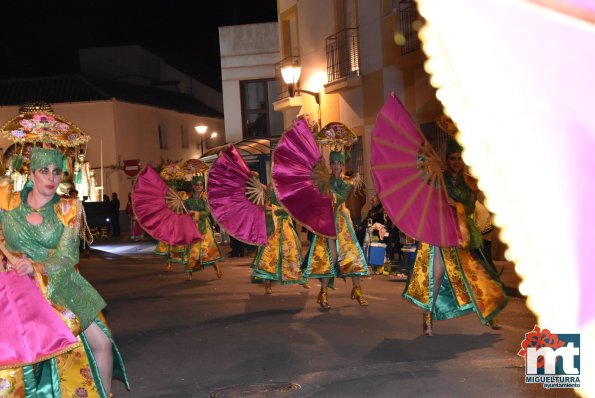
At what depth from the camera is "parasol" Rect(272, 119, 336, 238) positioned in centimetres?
1012

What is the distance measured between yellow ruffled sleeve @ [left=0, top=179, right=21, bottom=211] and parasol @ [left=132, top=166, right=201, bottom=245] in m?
9.85

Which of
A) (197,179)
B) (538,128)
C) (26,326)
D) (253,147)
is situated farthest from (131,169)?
(538,128)

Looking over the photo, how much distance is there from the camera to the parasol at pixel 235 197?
12.1 m

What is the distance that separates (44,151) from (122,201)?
121 feet

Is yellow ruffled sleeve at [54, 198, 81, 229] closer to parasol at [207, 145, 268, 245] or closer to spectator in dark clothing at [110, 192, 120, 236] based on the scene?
parasol at [207, 145, 268, 245]

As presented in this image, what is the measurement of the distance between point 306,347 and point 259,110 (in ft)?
81.1

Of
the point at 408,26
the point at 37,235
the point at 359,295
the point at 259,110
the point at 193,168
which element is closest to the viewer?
the point at 37,235

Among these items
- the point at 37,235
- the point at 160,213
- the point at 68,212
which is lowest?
the point at 160,213

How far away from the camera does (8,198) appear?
16.2 feet

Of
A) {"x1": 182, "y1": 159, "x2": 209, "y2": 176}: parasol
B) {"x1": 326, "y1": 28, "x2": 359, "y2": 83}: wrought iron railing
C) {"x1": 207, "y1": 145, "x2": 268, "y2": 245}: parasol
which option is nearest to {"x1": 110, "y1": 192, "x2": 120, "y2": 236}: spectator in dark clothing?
{"x1": 326, "y1": 28, "x2": 359, "y2": 83}: wrought iron railing

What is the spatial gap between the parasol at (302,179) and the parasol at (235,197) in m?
1.95

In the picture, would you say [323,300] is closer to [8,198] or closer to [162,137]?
[8,198]

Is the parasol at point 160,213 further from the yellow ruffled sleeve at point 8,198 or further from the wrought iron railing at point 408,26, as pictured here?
the yellow ruffled sleeve at point 8,198

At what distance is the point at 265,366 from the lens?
6.99 m
